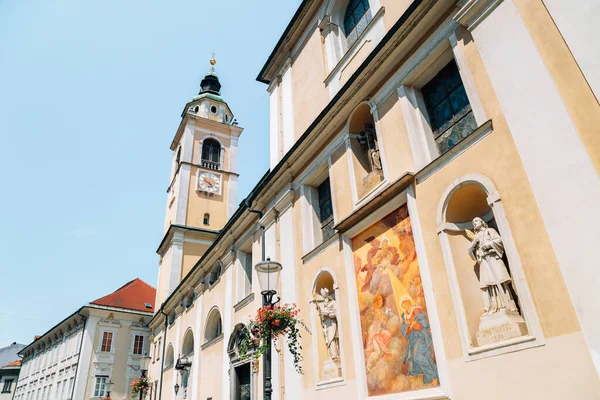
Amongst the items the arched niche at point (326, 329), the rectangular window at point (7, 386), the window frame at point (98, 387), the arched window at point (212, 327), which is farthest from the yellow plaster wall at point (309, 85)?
the rectangular window at point (7, 386)

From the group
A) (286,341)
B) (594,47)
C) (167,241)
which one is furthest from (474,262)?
(167,241)

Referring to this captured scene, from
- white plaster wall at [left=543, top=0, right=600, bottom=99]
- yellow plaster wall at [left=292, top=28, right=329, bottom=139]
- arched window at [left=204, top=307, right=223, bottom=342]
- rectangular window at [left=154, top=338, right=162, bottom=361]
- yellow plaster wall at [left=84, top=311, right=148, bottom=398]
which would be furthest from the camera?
yellow plaster wall at [left=84, top=311, right=148, bottom=398]

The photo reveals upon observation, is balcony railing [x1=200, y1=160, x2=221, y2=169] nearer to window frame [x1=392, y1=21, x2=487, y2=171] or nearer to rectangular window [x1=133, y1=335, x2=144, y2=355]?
rectangular window [x1=133, y1=335, x2=144, y2=355]

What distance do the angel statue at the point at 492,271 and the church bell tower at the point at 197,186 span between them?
25.5m

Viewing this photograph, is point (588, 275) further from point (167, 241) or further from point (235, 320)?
point (167, 241)

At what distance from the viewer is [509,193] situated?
573cm

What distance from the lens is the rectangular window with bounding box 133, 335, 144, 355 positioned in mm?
33625

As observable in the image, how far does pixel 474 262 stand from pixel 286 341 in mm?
5885

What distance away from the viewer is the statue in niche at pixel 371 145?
29.5 feet

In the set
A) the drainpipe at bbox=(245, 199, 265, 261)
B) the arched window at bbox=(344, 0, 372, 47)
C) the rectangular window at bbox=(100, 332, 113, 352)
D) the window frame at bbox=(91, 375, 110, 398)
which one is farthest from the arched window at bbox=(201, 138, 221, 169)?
the arched window at bbox=(344, 0, 372, 47)

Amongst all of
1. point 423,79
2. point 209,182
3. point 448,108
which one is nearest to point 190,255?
point 209,182

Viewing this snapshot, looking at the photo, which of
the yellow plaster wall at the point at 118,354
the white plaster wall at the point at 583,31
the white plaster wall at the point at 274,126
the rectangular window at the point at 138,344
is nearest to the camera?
the white plaster wall at the point at 583,31

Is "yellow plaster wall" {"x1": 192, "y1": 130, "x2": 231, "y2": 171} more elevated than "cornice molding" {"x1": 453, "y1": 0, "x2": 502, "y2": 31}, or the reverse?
"yellow plaster wall" {"x1": 192, "y1": 130, "x2": 231, "y2": 171}

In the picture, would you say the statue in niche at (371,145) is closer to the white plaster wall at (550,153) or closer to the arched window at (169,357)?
the white plaster wall at (550,153)
